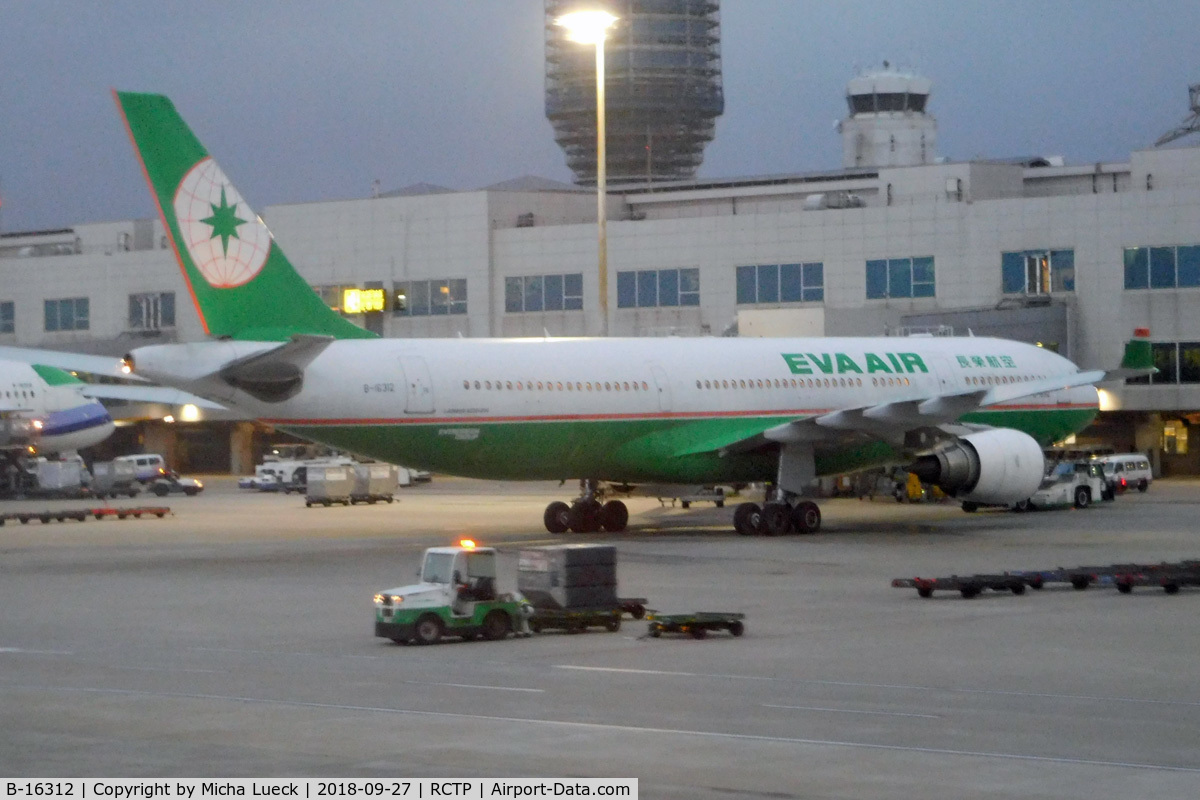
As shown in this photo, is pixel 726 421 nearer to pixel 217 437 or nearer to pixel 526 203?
pixel 526 203

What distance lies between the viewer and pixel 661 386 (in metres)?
38.0

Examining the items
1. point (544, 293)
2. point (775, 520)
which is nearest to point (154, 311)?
point (544, 293)

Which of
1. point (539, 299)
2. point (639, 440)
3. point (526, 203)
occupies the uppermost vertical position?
point (526, 203)

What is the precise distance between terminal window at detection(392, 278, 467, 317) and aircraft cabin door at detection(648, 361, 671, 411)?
36005 millimetres

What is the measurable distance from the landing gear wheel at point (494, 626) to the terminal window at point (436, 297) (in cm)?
5276

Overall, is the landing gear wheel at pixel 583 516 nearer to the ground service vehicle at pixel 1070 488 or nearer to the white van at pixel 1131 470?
the ground service vehicle at pixel 1070 488

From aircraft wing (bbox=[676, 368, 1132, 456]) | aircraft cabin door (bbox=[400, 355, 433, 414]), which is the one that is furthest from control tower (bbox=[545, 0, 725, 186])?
aircraft cabin door (bbox=[400, 355, 433, 414])

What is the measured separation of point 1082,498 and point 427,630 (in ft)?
106

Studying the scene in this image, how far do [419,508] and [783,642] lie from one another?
32.0m

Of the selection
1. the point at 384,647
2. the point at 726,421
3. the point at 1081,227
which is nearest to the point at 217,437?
the point at 1081,227

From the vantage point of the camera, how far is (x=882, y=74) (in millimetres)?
131250

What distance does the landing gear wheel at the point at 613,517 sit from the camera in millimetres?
40125

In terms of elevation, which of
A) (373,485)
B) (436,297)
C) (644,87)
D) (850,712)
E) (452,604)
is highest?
(644,87)
